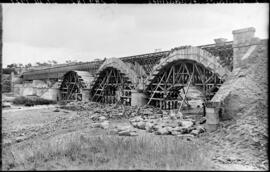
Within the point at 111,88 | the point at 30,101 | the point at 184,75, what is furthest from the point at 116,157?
the point at 30,101

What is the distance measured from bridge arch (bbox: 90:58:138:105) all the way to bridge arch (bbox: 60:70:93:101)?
3.41 ft

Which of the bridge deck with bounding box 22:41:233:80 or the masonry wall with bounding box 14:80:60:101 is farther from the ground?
the bridge deck with bounding box 22:41:233:80

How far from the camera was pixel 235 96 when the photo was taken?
927cm

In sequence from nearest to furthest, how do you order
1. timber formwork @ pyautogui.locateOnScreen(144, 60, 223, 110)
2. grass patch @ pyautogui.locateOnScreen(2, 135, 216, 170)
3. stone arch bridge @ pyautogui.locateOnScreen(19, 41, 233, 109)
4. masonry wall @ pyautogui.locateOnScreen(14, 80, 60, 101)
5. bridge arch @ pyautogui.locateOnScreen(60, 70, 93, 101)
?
1. grass patch @ pyautogui.locateOnScreen(2, 135, 216, 170)
2. stone arch bridge @ pyautogui.locateOnScreen(19, 41, 233, 109)
3. timber formwork @ pyautogui.locateOnScreen(144, 60, 223, 110)
4. bridge arch @ pyautogui.locateOnScreen(60, 70, 93, 101)
5. masonry wall @ pyautogui.locateOnScreen(14, 80, 60, 101)

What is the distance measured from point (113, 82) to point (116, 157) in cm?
1945

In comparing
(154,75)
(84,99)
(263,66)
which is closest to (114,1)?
(263,66)

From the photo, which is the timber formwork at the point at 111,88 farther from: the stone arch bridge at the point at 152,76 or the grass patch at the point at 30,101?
the grass patch at the point at 30,101

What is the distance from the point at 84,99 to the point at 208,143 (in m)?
20.1

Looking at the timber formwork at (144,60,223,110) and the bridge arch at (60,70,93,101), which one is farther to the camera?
the bridge arch at (60,70,93,101)

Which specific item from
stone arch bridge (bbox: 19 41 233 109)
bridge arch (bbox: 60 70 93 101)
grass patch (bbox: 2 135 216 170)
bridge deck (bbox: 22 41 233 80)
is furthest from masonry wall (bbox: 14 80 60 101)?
grass patch (bbox: 2 135 216 170)

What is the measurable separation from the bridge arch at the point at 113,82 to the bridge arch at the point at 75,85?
104cm

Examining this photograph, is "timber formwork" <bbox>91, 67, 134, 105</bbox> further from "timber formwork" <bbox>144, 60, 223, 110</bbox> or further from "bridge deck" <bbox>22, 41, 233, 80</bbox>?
"timber formwork" <bbox>144, 60, 223, 110</bbox>

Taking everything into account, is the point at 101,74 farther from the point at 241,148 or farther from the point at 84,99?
the point at 241,148

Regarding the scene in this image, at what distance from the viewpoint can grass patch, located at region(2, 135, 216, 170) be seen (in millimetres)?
5024
